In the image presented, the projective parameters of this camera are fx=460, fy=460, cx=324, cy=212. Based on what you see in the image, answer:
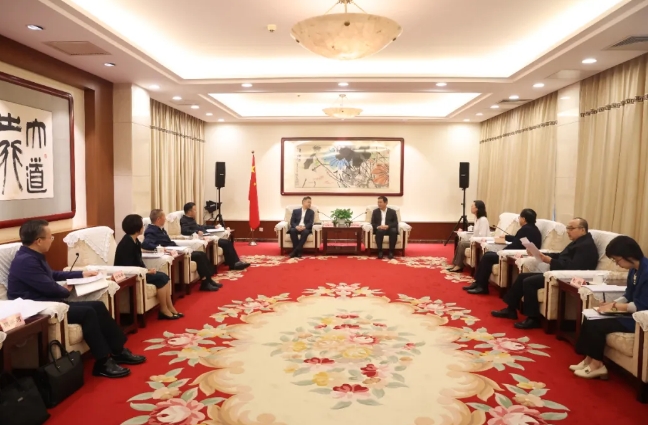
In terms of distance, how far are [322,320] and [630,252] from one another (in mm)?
2905

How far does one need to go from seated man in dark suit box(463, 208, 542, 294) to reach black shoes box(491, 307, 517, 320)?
101 centimetres

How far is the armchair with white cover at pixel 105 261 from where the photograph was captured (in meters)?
4.59

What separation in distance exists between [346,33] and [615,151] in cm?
387

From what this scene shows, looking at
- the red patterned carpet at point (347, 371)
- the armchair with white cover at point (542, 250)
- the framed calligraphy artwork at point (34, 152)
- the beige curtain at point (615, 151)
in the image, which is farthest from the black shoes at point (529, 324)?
the framed calligraphy artwork at point (34, 152)

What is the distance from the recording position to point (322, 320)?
16.3 feet

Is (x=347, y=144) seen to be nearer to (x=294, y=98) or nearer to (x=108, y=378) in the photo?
(x=294, y=98)

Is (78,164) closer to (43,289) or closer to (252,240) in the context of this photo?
(43,289)

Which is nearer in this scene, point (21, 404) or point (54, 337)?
point (21, 404)

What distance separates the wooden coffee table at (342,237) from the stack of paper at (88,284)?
580 cm

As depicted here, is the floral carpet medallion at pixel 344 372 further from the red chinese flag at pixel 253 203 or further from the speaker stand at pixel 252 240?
the red chinese flag at pixel 253 203

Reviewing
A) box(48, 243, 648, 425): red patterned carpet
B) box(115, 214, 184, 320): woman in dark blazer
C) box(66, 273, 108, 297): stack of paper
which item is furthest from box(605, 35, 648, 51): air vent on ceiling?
box(66, 273, 108, 297): stack of paper

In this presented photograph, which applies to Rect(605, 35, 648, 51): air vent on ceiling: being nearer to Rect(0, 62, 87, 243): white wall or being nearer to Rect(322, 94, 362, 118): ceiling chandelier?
Rect(322, 94, 362, 118): ceiling chandelier

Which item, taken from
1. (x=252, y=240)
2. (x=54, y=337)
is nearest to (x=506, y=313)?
(x=54, y=337)

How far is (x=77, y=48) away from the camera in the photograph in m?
5.09
